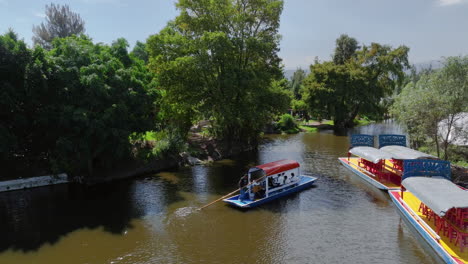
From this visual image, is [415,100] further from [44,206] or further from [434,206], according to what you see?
[44,206]

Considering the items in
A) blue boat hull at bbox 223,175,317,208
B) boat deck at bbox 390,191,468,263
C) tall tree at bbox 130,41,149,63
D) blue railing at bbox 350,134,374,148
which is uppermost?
tall tree at bbox 130,41,149,63

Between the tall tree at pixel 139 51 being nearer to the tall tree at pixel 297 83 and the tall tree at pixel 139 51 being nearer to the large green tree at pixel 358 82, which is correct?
the large green tree at pixel 358 82

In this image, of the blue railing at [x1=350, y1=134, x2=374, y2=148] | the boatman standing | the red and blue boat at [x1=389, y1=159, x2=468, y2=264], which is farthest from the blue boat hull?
the blue railing at [x1=350, y1=134, x2=374, y2=148]

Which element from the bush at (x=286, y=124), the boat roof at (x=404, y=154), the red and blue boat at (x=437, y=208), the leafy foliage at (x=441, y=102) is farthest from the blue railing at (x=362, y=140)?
the bush at (x=286, y=124)

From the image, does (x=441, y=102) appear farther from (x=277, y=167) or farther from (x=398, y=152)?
(x=277, y=167)

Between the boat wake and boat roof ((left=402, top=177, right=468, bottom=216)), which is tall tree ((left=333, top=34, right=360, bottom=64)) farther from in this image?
the boat wake

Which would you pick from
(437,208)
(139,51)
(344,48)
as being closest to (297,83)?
(344,48)

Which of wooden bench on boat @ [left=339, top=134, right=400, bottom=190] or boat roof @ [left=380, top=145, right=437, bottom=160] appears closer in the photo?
boat roof @ [left=380, top=145, right=437, bottom=160]

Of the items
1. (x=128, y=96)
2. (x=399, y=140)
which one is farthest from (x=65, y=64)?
(x=399, y=140)
